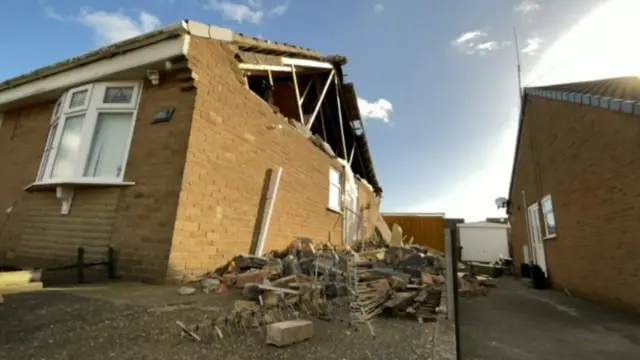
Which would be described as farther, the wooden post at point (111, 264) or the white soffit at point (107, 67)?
the white soffit at point (107, 67)

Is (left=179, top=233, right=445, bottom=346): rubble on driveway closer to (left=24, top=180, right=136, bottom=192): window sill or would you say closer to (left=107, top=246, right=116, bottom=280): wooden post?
(left=107, top=246, right=116, bottom=280): wooden post

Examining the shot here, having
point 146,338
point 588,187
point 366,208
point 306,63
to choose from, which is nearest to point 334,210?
point 366,208

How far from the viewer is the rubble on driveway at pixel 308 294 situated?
117 inches

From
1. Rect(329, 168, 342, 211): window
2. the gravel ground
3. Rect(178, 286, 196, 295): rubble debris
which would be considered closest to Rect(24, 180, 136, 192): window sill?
Rect(178, 286, 196, 295): rubble debris

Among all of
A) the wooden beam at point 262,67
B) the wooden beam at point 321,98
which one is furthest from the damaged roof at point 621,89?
the wooden beam at point 262,67

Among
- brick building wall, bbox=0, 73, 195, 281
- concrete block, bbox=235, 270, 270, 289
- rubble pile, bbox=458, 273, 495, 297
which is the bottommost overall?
rubble pile, bbox=458, 273, 495, 297

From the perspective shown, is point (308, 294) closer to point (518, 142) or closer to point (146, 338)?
point (146, 338)

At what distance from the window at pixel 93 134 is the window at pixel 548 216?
1081cm

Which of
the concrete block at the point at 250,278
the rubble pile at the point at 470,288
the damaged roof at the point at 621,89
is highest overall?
the damaged roof at the point at 621,89

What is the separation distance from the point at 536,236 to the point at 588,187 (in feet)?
17.5

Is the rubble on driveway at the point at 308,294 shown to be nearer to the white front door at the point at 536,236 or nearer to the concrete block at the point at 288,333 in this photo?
the concrete block at the point at 288,333

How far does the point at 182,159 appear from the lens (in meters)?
4.98

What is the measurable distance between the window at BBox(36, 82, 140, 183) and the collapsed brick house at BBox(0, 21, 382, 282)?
0.02 metres

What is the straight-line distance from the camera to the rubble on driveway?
117 inches
